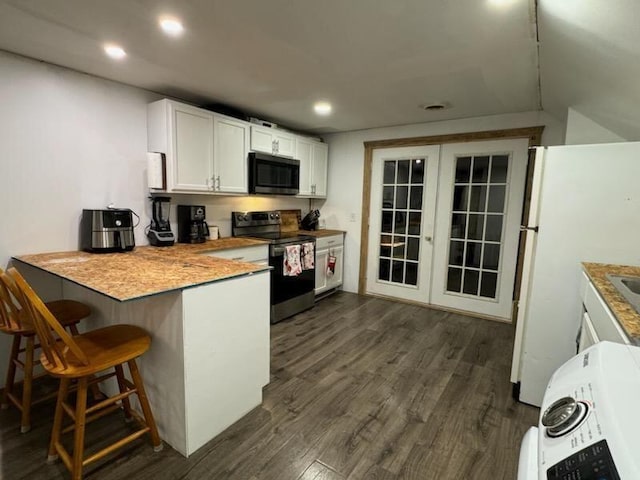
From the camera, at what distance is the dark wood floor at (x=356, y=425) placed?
1.66 meters

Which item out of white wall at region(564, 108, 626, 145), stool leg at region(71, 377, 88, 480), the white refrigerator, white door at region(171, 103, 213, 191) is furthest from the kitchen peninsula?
white wall at region(564, 108, 626, 145)

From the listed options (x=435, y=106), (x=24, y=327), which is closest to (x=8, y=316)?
(x=24, y=327)

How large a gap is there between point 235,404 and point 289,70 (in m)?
2.27

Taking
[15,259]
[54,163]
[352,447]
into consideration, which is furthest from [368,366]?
[54,163]

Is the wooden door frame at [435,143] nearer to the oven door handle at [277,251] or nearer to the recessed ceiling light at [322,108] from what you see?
the recessed ceiling light at [322,108]

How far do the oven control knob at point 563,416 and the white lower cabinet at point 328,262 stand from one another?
338 cm

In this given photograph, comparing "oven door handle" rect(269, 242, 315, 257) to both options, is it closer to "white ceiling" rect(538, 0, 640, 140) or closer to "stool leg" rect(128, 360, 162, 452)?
"stool leg" rect(128, 360, 162, 452)

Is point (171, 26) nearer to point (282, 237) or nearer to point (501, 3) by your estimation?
point (501, 3)

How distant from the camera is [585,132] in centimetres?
286

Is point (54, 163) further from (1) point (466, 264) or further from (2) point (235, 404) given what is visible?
(1) point (466, 264)

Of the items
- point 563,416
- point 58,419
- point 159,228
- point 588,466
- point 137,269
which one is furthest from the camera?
point 159,228

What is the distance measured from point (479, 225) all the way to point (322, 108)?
2.21 metres

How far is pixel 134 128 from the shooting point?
2854mm

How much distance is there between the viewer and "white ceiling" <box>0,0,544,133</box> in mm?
1626
